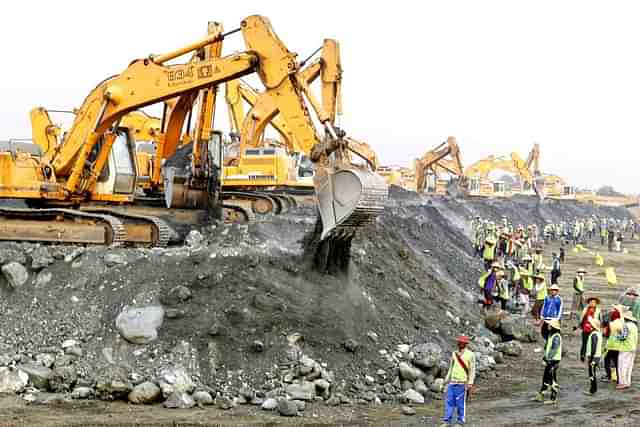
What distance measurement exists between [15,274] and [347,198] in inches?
204

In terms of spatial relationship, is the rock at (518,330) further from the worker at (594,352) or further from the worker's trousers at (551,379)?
the worker's trousers at (551,379)

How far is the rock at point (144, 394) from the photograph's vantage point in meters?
9.58

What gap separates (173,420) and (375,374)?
3204 mm

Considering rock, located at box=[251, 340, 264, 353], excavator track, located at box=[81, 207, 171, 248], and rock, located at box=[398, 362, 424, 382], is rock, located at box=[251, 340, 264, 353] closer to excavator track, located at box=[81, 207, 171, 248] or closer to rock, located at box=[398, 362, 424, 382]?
rock, located at box=[398, 362, 424, 382]

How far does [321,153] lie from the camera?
1229 cm

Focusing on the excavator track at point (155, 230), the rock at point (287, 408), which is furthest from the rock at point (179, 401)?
the excavator track at point (155, 230)

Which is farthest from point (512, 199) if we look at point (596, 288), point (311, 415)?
point (311, 415)

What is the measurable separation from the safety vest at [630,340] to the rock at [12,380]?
8.44 meters

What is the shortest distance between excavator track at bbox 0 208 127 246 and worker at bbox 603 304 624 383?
26.6 ft

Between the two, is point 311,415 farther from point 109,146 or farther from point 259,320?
point 109,146

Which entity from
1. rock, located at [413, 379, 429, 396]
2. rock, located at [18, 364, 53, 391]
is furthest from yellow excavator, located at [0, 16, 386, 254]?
rock, located at [18, 364, 53, 391]

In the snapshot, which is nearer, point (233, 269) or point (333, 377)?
point (333, 377)

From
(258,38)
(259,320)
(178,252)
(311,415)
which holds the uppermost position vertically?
(258,38)

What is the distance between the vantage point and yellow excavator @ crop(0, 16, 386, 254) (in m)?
12.1
